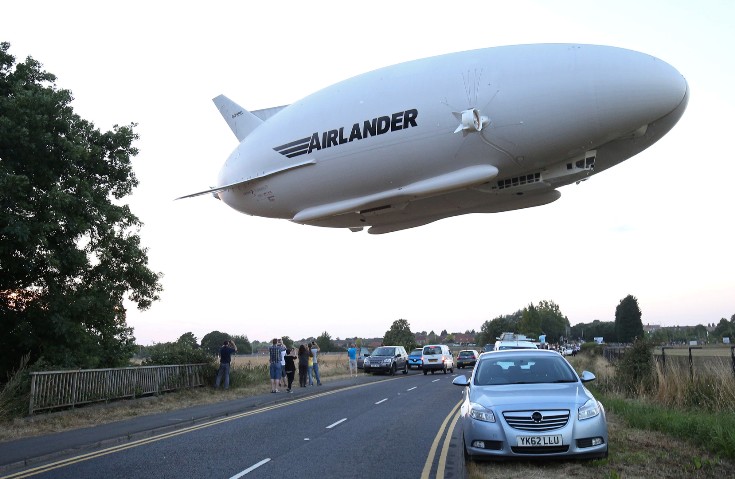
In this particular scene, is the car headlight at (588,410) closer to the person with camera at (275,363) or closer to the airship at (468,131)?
the airship at (468,131)

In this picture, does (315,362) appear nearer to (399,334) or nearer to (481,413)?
(481,413)

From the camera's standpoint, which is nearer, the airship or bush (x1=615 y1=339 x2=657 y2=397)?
the airship

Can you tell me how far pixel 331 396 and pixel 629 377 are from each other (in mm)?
9901

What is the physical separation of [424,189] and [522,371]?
3.65 m

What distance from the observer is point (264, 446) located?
431 inches

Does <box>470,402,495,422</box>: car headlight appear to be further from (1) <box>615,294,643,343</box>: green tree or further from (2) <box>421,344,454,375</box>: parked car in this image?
(1) <box>615,294,643,343</box>: green tree

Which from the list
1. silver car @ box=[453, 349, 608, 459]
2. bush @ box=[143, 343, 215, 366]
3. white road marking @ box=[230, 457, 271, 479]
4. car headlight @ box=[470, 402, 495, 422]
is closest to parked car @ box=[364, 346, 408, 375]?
bush @ box=[143, 343, 215, 366]

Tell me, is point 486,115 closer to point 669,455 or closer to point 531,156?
point 531,156

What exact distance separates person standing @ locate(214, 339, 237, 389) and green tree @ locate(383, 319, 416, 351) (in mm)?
56272

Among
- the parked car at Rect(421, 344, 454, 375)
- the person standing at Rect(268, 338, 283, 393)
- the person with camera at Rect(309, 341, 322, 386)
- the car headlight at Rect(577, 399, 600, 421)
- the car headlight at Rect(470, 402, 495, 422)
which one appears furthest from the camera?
the parked car at Rect(421, 344, 454, 375)

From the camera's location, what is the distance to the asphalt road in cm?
884

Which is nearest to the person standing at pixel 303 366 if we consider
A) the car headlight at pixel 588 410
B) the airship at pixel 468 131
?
the airship at pixel 468 131

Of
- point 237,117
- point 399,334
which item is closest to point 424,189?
point 237,117

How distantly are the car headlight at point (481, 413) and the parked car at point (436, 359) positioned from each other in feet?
100.0
